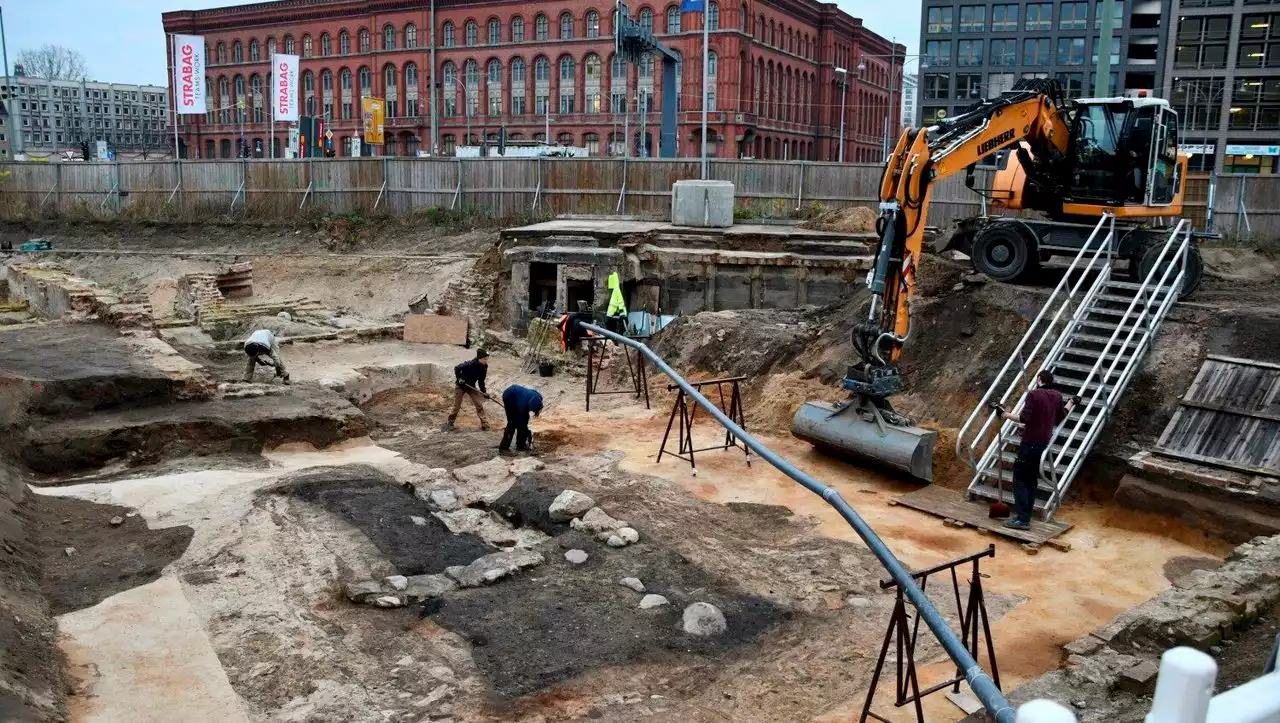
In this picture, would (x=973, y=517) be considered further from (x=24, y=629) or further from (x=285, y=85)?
(x=285, y=85)

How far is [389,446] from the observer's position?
Result: 14.7 meters

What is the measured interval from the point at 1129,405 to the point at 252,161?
3092 cm

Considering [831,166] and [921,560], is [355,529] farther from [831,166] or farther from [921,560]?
[831,166]

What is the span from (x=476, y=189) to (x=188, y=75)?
14.1m

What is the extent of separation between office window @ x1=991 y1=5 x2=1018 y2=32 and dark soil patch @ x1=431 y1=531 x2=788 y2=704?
58.9 metres

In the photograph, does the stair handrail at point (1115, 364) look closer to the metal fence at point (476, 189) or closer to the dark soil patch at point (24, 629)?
the dark soil patch at point (24, 629)

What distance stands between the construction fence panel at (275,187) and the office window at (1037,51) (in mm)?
45837

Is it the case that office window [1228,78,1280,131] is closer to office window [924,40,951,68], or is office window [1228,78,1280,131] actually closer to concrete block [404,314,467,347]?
office window [924,40,951,68]

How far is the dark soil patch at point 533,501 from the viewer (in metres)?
11.1

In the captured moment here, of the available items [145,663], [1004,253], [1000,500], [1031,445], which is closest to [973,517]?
[1000,500]

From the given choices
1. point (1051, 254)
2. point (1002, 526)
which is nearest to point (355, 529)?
point (1002, 526)

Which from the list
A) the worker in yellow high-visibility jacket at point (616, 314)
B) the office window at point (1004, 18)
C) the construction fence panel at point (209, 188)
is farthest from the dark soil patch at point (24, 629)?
the office window at point (1004, 18)

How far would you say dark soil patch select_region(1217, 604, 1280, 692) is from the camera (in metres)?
5.52

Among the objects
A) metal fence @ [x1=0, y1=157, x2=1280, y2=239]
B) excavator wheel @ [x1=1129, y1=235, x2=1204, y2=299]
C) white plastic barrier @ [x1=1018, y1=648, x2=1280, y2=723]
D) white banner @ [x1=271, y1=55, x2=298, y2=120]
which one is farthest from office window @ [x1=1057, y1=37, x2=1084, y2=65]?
white plastic barrier @ [x1=1018, y1=648, x2=1280, y2=723]
